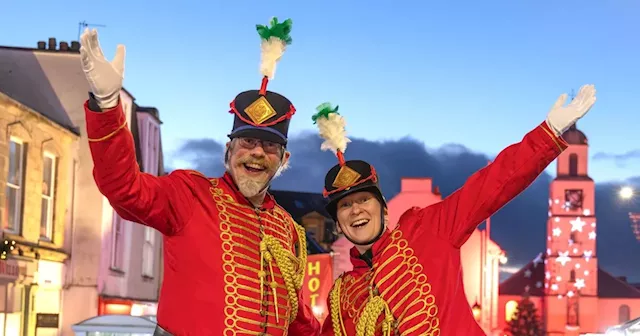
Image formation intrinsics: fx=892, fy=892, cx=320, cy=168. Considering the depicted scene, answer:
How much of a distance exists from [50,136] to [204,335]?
1145cm

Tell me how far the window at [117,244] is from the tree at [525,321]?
1050 inches

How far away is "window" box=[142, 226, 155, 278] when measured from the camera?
1959 centimetres

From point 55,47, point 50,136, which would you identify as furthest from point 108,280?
point 55,47

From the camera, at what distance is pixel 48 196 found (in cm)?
1505

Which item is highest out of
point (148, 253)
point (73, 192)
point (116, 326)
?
point (73, 192)

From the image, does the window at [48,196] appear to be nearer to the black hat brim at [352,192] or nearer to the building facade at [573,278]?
the black hat brim at [352,192]

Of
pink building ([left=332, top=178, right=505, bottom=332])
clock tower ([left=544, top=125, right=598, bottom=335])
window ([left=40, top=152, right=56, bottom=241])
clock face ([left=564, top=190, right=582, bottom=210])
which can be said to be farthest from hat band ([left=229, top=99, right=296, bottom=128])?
clock face ([left=564, top=190, right=582, bottom=210])

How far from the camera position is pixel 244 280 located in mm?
4160

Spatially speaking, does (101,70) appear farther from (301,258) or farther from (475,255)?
(475,255)

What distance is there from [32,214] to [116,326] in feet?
9.62

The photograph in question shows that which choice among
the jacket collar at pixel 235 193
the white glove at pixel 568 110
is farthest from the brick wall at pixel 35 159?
the white glove at pixel 568 110

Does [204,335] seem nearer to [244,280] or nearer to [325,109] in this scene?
[244,280]

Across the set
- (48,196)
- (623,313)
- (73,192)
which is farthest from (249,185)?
(623,313)

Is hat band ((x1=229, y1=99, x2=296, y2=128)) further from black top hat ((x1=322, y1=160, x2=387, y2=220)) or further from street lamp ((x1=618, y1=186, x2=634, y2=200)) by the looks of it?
street lamp ((x1=618, y1=186, x2=634, y2=200))
